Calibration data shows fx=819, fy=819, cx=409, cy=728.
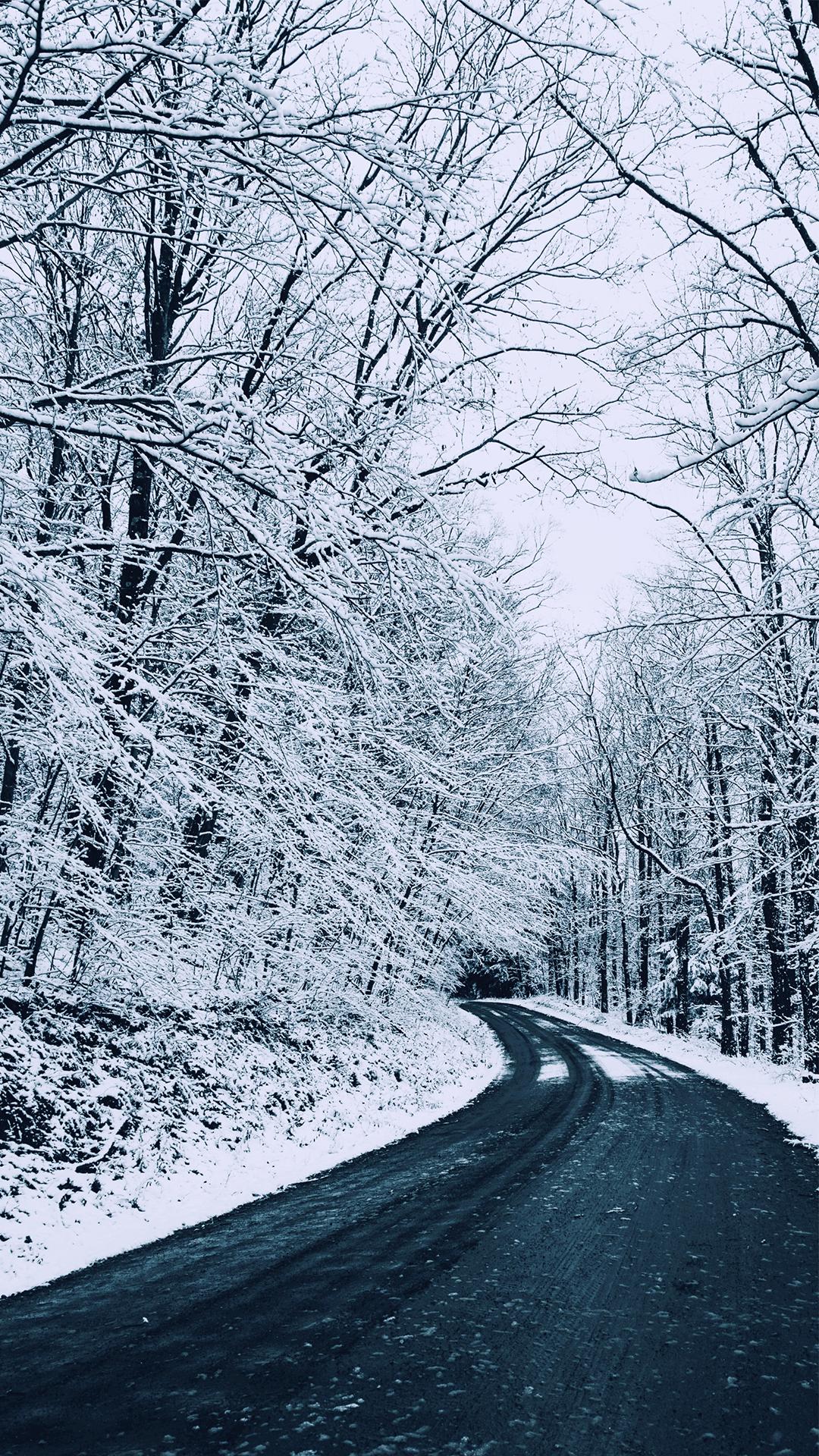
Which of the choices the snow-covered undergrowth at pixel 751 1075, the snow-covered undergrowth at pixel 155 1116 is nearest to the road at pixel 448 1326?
the snow-covered undergrowth at pixel 155 1116

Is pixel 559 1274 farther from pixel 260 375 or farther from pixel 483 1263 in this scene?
pixel 260 375

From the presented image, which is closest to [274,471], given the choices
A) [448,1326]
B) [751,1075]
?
[448,1326]

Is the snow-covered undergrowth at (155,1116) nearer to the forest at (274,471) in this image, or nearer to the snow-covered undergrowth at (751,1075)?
the forest at (274,471)

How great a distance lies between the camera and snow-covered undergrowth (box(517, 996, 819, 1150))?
37.7ft

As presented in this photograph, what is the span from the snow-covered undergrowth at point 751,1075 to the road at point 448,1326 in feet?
12.1

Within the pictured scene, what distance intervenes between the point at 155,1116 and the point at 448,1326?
4276mm

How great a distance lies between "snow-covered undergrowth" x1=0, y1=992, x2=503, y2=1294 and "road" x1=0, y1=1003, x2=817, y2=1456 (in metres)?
0.53

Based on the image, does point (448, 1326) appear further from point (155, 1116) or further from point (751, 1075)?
point (751, 1075)

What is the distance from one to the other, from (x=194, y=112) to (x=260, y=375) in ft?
6.77

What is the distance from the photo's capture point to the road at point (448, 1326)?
346cm

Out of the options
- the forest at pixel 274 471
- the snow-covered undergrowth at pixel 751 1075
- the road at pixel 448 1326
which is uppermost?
the forest at pixel 274 471

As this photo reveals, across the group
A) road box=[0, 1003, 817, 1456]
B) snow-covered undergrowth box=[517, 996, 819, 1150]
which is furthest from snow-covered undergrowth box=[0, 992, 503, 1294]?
snow-covered undergrowth box=[517, 996, 819, 1150]

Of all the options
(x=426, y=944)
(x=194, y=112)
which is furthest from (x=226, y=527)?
(x=426, y=944)

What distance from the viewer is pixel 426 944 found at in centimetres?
1673
